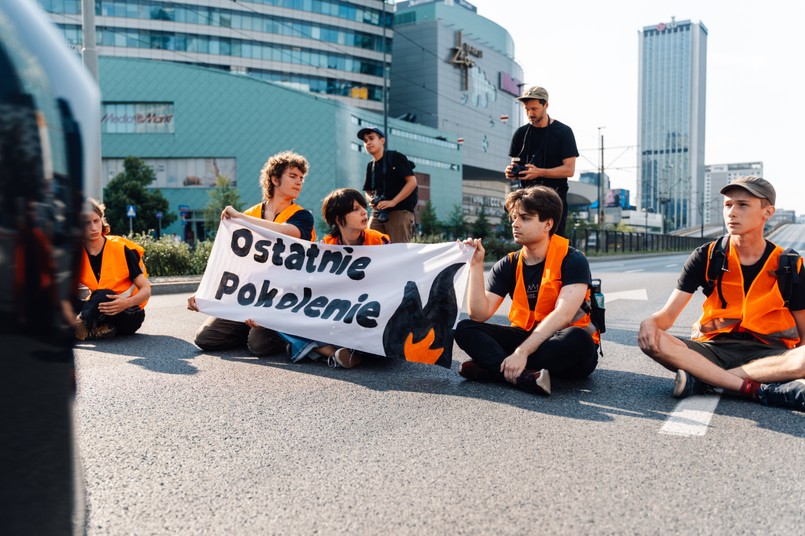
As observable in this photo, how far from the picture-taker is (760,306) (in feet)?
13.3

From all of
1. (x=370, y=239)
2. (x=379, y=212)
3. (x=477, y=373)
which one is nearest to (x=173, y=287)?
(x=379, y=212)

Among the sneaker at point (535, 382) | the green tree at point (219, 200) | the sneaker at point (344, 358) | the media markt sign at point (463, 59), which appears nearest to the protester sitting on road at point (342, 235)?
the sneaker at point (344, 358)

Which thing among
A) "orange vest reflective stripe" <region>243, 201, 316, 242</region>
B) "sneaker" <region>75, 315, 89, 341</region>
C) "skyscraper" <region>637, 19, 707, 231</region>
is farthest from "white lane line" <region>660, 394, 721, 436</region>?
"skyscraper" <region>637, 19, 707, 231</region>

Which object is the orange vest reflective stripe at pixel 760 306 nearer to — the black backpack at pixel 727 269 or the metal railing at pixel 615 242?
the black backpack at pixel 727 269

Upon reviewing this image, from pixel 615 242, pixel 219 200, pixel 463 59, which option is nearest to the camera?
pixel 615 242

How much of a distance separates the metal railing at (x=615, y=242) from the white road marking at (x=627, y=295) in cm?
2892

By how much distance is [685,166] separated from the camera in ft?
438

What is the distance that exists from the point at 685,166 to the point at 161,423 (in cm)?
14204

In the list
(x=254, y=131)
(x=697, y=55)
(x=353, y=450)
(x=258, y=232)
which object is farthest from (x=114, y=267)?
(x=697, y=55)

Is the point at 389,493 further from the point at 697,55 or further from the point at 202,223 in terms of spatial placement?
the point at 697,55

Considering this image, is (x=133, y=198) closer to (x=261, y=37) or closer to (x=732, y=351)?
(x=261, y=37)

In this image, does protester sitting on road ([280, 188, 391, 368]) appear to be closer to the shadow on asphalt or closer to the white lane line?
the shadow on asphalt

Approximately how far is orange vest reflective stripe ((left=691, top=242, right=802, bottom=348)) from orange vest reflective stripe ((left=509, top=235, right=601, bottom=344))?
78cm

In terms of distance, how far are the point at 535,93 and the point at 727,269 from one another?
2.67 metres
